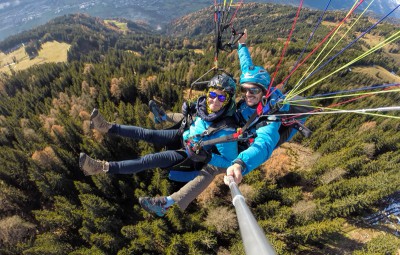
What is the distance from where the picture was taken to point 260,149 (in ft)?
16.3

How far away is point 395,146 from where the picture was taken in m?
34.6

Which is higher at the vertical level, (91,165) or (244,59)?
(244,59)

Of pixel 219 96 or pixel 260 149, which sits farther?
pixel 219 96

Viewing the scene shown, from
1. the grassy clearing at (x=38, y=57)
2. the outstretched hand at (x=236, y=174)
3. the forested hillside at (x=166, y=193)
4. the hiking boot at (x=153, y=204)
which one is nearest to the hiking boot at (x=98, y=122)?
the hiking boot at (x=153, y=204)

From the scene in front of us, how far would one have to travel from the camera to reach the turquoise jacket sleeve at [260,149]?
15.1 ft

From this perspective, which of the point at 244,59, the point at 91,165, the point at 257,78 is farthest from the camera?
the point at 244,59

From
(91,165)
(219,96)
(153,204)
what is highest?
(219,96)

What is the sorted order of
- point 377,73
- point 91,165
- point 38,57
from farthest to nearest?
point 38,57 → point 377,73 → point 91,165

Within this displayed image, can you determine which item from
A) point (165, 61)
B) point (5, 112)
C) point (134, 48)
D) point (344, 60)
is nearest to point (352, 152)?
point (5, 112)

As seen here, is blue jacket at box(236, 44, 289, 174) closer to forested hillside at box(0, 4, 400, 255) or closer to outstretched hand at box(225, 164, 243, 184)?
outstretched hand at box(225, 164, 243, 184)

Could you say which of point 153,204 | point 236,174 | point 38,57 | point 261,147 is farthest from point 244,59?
point 38,57

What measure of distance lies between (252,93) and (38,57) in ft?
550

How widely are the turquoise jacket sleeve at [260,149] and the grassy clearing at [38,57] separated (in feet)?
490

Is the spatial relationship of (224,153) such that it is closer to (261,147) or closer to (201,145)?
(201,145)
